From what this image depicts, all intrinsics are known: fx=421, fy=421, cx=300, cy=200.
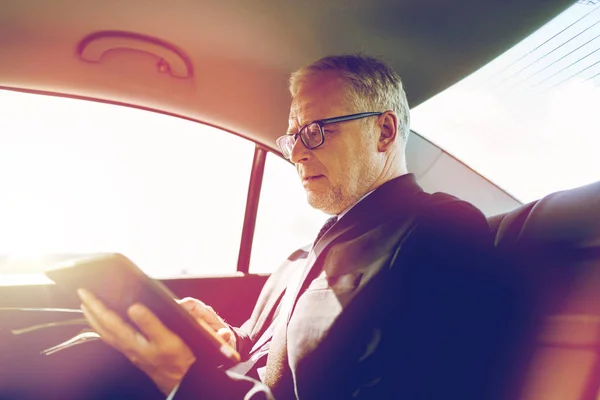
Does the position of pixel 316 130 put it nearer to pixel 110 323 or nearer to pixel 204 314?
pixel 204 314

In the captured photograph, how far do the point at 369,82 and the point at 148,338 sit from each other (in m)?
1.13

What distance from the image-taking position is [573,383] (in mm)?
833

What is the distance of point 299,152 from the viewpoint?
61.7 inches

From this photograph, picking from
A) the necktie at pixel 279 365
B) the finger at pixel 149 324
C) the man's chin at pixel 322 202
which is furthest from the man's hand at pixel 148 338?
the man's chin at pixel 322 202

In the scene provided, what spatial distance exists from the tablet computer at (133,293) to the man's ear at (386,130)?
948mm

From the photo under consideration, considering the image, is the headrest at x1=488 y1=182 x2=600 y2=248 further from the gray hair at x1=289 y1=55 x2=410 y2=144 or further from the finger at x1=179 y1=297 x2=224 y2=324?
the finger at x1=179 y1=297 x2=224 y2=324

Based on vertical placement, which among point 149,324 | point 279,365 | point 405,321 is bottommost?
point 279,365

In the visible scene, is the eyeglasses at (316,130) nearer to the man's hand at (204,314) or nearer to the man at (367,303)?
the man at (367,303)

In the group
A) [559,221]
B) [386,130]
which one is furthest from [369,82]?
[559,221]

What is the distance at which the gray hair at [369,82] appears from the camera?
152 centimetres

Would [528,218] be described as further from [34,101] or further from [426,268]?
[34,101]

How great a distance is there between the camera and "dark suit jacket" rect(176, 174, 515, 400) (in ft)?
3.10

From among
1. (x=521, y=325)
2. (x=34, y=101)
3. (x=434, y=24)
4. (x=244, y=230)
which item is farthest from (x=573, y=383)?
(x=34, y=101)

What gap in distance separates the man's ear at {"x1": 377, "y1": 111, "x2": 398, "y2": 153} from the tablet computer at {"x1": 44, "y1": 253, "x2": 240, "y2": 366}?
95cm
